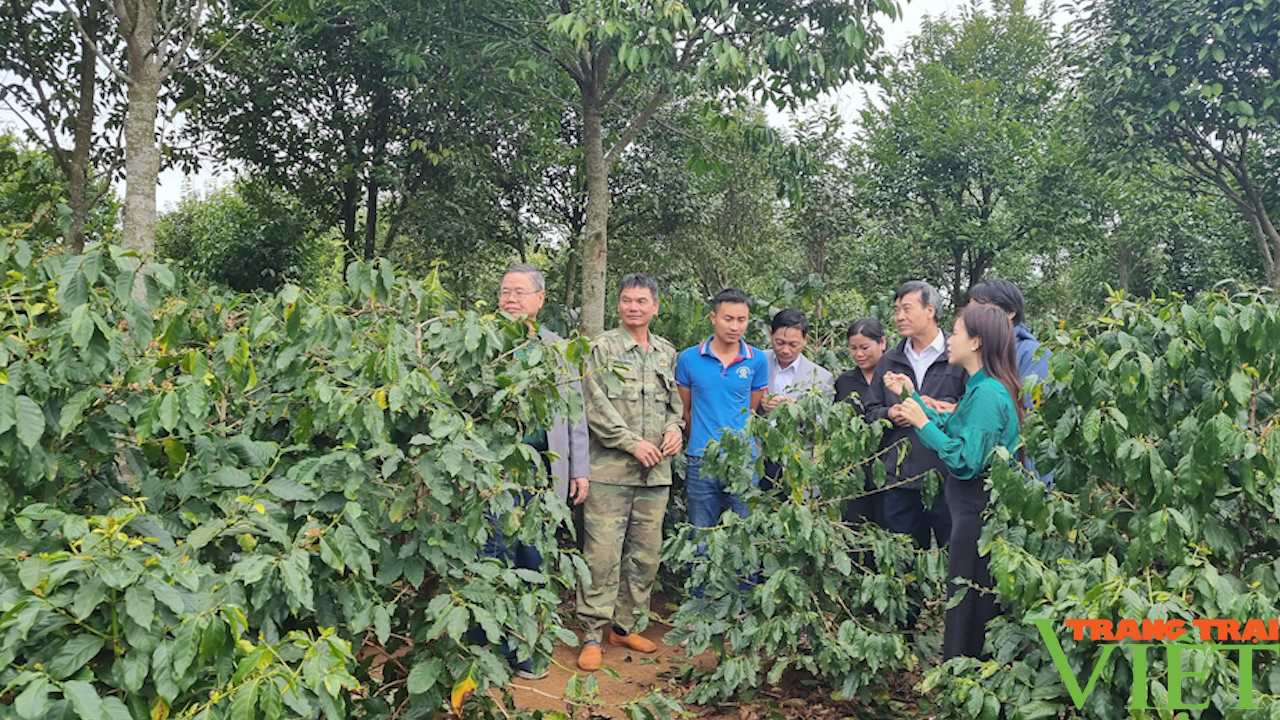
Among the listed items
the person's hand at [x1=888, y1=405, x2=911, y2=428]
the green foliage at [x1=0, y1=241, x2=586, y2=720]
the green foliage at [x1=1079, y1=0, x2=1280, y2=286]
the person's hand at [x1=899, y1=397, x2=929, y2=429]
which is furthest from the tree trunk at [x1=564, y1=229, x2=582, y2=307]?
the green foliage at [x1=0, y1=241, x2=586, y2=720]

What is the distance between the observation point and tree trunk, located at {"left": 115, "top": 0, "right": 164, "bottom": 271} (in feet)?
17.4

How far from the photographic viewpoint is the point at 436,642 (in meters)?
2.85

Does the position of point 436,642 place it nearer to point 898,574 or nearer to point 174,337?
point 174,337

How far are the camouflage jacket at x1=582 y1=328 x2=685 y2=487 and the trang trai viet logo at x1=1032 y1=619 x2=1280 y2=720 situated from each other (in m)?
2.34

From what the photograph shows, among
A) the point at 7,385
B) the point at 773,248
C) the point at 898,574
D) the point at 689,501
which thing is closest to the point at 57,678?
the point at 7,385

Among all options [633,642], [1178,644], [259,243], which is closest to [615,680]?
[633,642]

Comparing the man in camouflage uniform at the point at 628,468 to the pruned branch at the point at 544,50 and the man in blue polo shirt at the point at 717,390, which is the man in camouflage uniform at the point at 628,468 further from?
the pruned branch at the point at 544,50

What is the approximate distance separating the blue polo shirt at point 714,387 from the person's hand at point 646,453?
0.35 metres

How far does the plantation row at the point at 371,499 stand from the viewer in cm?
183

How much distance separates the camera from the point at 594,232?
7.25 m

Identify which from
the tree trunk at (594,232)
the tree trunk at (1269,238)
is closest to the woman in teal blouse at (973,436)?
the tree trunk at (594,232)

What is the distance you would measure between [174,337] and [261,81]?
905cm

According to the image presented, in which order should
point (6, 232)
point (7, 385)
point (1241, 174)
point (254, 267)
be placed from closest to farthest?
point (7, 385)
point (6, 232)
point (1241, 174)
point (254, 267)

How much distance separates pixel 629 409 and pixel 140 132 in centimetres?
325
